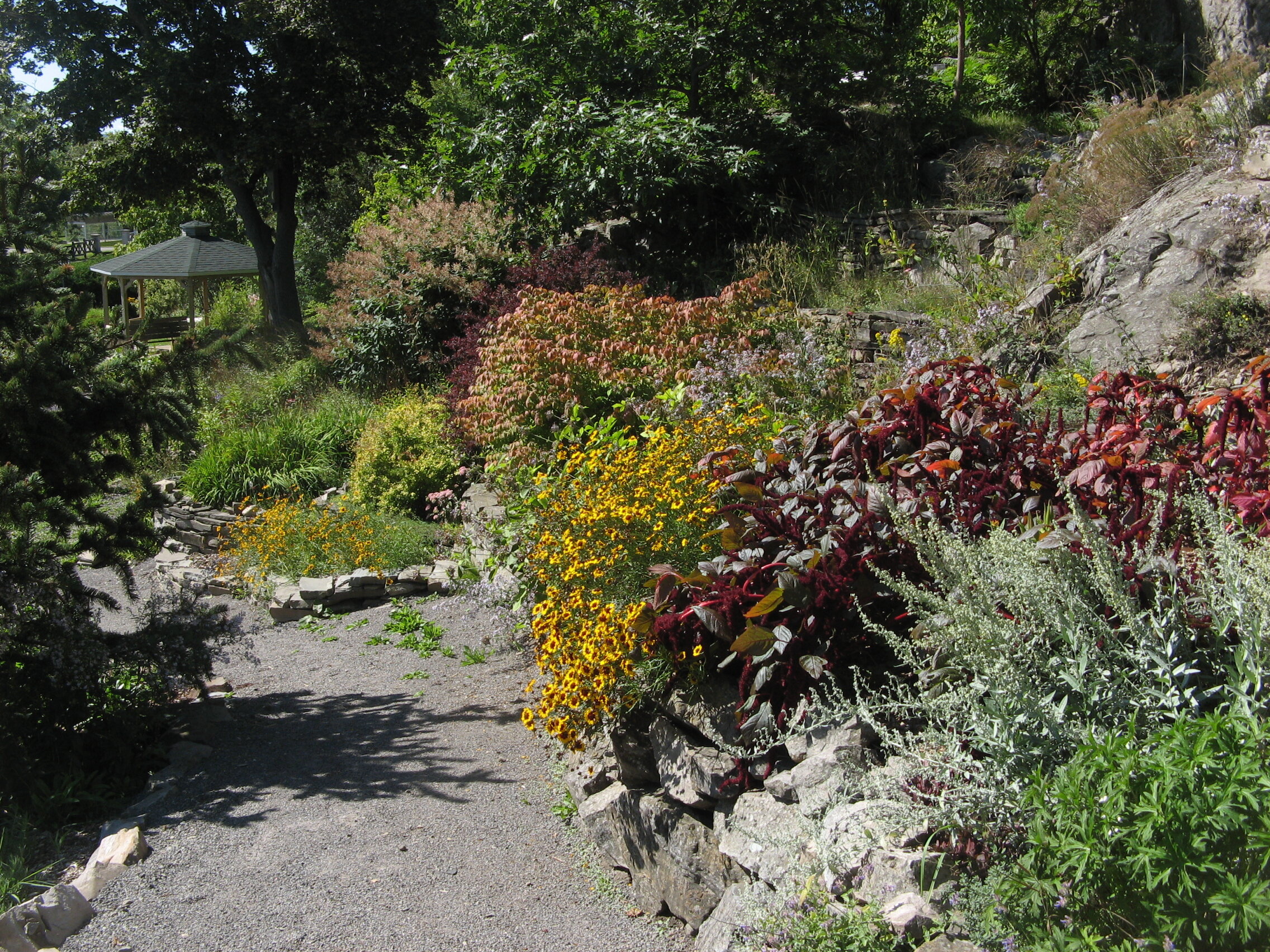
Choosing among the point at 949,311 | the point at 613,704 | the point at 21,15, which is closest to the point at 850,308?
the point at 949,311

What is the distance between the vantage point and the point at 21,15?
1612 cm

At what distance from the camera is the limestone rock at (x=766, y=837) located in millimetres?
2701

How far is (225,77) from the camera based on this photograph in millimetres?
16984

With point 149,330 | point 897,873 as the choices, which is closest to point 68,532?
point 149,330

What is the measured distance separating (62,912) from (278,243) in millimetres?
17384

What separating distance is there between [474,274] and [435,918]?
855 centimetres

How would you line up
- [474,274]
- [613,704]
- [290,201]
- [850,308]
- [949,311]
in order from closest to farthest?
[613,704] → [949,311] → [850,308] → [474,274] → [290,201]

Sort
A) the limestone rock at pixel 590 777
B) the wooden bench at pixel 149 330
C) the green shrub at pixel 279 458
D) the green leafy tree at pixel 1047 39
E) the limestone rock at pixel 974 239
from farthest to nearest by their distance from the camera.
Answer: the green leafy tree at pixel 1047 39 → the green shrub at pixel 279 458 → the limestone rock at pixel 974 239 → the wooden bench at pixel 149 330 → the limestone rock at pixel 590 777

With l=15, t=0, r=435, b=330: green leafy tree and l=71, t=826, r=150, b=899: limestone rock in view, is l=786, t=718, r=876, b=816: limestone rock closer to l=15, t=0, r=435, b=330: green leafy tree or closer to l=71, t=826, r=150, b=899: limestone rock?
l=71, t=826, r=150, b=899: limestone rock

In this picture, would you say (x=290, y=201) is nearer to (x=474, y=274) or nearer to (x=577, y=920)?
(x=474, y=274)

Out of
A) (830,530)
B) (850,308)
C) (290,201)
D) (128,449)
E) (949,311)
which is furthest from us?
(290,201)

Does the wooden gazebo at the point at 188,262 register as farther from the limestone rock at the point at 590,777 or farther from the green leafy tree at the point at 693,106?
the limestone rock at the point at 590,777

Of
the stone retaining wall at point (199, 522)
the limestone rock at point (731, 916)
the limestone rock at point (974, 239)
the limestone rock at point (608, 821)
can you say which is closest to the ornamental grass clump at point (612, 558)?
the limestone rock at point (608, 821)

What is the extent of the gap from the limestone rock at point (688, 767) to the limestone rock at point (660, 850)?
0.07m
